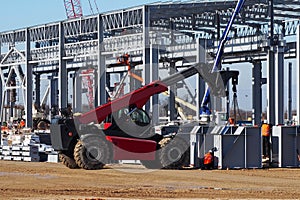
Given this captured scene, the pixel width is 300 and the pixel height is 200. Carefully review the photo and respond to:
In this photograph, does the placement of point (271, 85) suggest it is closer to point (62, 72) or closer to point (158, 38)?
point (158, 38)

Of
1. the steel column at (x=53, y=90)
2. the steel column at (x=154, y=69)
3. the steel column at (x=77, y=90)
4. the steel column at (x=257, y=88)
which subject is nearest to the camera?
the steel column at (x=154, y=69)

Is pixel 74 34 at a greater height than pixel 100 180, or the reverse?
pixel 74 34

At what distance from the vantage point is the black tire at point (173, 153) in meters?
26.3

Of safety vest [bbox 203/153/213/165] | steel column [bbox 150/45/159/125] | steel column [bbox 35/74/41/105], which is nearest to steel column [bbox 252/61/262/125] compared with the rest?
steel column [bbox 150/45/159/125]

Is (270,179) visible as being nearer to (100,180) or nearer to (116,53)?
(100,180)

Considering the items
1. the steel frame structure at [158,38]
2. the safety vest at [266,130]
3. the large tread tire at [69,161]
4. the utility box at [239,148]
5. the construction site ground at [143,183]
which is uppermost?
the steel frame structure at [158,38]

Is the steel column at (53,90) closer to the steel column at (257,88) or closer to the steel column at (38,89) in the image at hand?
the steel column at (38,89)

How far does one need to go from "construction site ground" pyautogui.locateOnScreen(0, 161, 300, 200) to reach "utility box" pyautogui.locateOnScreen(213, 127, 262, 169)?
1.85 ft

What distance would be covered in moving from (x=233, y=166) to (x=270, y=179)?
3891 millimetres

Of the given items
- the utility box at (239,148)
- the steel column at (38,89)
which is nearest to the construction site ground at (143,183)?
the utility box at (239,148)

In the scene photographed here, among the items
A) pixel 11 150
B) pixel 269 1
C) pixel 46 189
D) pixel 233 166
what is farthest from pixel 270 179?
pixel 269 1

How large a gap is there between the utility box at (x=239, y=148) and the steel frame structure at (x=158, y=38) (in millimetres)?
14079

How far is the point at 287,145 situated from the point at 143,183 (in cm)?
855

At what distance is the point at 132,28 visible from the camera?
151 ft
